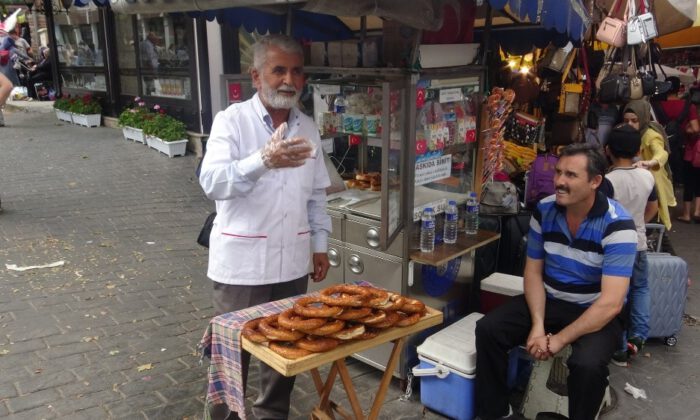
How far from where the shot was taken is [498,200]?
435 centimetres

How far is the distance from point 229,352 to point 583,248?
6.20ft

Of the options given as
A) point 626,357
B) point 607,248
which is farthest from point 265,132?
point 626,357

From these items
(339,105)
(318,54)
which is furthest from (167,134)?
(339,105)

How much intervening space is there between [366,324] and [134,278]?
11.3ft

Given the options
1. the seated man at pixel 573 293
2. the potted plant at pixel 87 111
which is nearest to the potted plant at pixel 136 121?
the potted plant at pixel 87 111

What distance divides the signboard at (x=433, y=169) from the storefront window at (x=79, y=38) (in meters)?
11.5

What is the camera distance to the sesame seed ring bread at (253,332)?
2248mm

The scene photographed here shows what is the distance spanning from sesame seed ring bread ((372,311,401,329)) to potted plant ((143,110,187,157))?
828 cm

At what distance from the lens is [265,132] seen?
2.65 meters

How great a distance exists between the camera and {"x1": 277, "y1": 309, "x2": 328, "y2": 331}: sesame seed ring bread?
218 cm

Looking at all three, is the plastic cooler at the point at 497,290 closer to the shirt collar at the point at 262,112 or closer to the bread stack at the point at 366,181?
the bread stack at the point at 366,181

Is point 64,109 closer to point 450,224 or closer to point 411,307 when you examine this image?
point 450,224

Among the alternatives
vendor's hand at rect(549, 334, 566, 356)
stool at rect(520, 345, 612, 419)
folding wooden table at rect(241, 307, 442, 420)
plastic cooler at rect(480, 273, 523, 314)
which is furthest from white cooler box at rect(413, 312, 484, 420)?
folding wooden table at rect(241, 307, 442, 420)

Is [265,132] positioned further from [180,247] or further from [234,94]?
[180,247]
